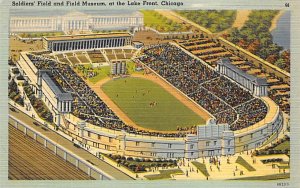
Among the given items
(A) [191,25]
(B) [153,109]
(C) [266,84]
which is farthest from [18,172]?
(C) [266,84]

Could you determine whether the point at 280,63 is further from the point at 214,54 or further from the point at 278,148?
the point at 278,148

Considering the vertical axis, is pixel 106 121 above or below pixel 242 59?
below

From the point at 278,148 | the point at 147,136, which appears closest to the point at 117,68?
the point at 147,136

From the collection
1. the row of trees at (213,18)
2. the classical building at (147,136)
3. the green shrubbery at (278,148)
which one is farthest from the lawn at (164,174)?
the row of trees at (213,18)

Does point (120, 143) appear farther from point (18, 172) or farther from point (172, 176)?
point (18, 172)

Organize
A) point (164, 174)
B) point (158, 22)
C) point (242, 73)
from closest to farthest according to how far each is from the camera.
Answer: point (164, 174), point (158, 22), point (242, 73)

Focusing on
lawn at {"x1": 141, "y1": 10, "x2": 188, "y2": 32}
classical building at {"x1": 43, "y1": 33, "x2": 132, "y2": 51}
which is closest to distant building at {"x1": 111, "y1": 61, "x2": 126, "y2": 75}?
classical building at {"x1": 43, "y1": 33, "x2": 132, "y2": 51}
